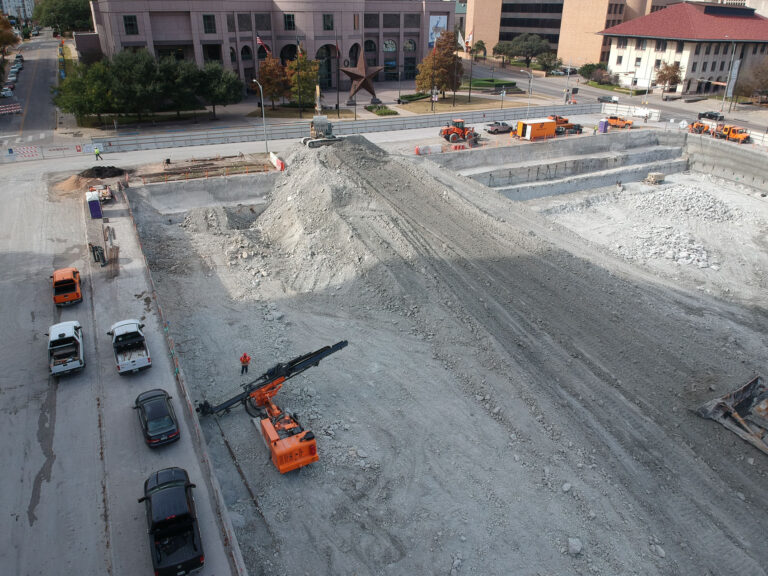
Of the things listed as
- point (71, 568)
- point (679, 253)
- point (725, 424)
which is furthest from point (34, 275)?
point (679, 253)

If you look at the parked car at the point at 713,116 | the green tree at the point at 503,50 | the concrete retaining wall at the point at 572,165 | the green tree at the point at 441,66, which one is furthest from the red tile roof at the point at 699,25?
the green tree at the point at 441,66

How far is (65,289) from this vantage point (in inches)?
1021

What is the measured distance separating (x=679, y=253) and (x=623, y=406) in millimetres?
21272

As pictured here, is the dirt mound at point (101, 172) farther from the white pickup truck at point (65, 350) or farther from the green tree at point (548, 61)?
the green tree at point (548, 61)

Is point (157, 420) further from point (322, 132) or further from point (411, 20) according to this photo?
point (411, 20)

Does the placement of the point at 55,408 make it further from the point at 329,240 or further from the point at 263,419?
the point at 329,240

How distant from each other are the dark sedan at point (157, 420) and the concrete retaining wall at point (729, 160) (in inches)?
2160

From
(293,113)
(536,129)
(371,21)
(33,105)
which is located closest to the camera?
(536,129)

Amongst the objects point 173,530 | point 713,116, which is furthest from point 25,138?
point 713,116

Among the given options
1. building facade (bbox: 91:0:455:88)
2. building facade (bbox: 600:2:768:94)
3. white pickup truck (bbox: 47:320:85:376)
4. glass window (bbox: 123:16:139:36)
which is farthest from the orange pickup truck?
building facade (bbox: 600:2:768:94)

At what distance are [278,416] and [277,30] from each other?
67.4 metres

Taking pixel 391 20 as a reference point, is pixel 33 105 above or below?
below

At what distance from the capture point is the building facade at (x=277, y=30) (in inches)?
2586

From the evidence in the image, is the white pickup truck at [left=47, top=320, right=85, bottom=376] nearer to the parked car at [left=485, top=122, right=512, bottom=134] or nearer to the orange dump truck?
the orange dump truck
